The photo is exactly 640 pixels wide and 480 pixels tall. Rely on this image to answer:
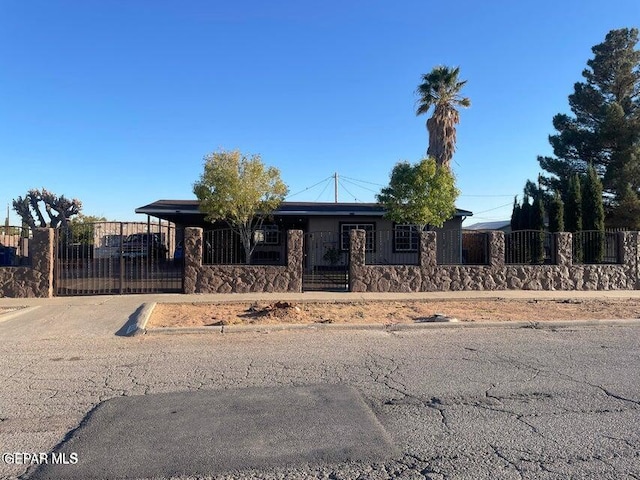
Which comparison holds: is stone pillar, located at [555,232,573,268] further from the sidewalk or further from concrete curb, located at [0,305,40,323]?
concrete curb, located at [0,305,40,323]

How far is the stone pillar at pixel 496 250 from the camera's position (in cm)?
1580

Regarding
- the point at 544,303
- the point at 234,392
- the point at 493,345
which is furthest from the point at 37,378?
the point at 544,303

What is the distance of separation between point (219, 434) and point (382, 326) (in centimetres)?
587

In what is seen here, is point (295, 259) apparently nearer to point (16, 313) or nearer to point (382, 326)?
point (382, 326)

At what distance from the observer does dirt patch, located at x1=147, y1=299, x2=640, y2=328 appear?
1042 centimetres

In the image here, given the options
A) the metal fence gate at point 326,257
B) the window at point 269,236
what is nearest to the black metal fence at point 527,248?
the metal fence gate at point 326,257

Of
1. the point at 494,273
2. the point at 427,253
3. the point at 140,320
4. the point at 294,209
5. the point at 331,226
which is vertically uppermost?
the point at 294,209

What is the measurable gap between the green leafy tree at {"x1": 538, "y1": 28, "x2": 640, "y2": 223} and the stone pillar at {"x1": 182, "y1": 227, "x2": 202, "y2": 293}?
71.4 ft

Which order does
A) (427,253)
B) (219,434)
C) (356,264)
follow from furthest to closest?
(427,253), (356,264), (219,434)

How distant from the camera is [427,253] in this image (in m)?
15.5

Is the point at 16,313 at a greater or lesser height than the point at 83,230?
lesser

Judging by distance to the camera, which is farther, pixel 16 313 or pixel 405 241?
pixel 405 241

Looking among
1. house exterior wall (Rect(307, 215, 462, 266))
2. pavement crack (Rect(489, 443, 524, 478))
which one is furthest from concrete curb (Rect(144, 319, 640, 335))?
house exterior wall (Rect(307, 215, 462, 266))

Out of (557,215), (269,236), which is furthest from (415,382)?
(269,236)
